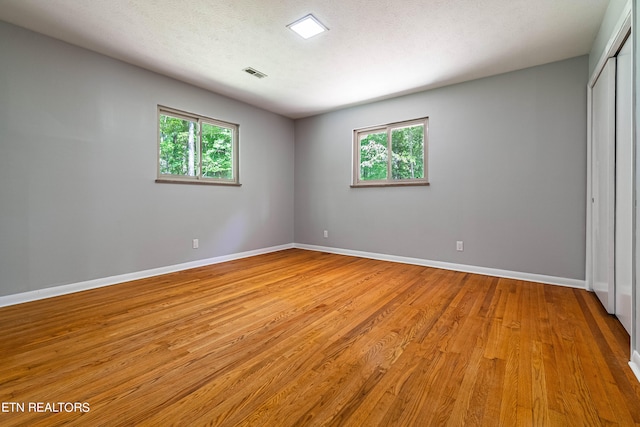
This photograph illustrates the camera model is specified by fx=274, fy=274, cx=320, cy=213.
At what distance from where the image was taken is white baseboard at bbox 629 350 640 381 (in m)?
1.42

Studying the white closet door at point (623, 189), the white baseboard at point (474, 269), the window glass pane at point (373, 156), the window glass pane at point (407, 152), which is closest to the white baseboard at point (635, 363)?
the white closet door at point (623, 189)

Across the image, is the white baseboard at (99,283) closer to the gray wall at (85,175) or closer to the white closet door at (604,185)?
→ the gray wall at (85,175)

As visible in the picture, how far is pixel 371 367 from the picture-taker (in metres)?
1.54

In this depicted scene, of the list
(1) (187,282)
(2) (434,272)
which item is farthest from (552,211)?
(1) (187,282)

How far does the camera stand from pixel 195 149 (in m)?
3.95

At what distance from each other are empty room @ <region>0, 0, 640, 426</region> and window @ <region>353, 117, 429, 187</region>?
0.04 meters

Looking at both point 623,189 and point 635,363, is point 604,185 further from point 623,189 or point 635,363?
point 635,363

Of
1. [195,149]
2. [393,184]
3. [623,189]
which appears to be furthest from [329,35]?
[623,189]

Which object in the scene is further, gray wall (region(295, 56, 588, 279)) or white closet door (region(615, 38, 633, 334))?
gray wall (region(295, 56, 588, 279))

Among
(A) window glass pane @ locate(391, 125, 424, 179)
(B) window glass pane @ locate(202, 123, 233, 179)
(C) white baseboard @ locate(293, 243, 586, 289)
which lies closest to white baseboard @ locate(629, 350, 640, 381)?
(C) white baseboard @ locate(293, 243, 586, 289)

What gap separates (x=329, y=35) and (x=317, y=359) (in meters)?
2.76

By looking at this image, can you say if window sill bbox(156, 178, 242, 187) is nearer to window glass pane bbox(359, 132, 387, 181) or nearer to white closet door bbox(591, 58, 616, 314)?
window glass pane bbox(359, 132, 387, 181)

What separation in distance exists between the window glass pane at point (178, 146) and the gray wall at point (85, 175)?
169mm

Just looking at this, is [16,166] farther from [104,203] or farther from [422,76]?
[422,76]
